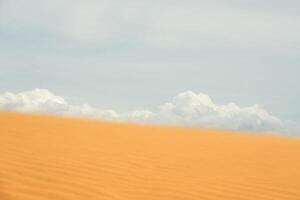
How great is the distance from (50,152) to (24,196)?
63.9 inches

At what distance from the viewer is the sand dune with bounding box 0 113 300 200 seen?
5.14m

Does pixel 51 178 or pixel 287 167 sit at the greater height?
pixel 287 167

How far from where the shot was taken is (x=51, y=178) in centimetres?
525

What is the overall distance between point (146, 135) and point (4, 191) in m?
4.33

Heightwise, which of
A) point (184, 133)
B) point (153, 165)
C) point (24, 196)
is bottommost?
point (24, 196)

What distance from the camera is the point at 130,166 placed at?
243 inches

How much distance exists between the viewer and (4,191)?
15.6 feet

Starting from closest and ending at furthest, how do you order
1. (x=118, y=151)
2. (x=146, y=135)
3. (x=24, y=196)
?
(x=24, y=196)
(x=118, y=151)
(x=146, y=135)

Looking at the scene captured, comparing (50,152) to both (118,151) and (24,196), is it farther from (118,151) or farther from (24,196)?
(24,196)

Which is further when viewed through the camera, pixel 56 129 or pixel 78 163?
pixel 56 129

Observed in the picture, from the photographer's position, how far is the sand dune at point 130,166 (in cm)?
514

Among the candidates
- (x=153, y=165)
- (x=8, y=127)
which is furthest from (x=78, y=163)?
(x=8, y=127)

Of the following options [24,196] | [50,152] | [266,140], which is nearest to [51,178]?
[24,196]

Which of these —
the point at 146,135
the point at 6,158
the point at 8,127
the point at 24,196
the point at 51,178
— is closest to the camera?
the point at 24,196
